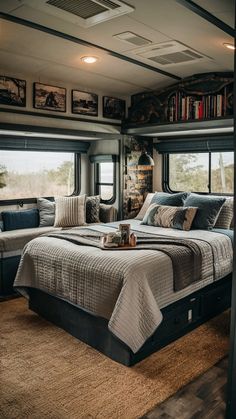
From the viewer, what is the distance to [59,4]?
2662 mm

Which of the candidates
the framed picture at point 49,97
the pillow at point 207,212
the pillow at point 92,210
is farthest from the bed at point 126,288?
the framed picture at point 49,97

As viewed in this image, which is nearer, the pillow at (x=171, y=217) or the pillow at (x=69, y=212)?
the pillow at (x=171, y=217)

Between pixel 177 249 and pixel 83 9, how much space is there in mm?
2105

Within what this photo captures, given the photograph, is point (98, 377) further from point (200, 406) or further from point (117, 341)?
point (200, 406)

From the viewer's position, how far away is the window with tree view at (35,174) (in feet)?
16.9

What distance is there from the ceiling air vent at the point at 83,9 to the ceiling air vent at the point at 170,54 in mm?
823

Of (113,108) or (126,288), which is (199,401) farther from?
(113,108)

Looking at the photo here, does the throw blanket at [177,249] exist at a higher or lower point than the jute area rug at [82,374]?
higher

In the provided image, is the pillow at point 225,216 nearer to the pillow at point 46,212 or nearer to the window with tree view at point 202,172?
the window with tree view at point 202,172

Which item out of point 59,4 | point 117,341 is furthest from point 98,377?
point 59,4

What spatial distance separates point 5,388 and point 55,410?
459 mm

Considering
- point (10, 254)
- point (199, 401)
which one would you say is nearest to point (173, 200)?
point (10, 254)

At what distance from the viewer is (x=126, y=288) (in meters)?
2.89

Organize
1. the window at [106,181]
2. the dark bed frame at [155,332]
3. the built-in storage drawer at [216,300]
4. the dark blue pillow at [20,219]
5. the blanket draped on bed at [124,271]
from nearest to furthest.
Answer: the blanket draped on bed at [124,271], the dark bed frame at [155,332], the built-in storage drawer at [216,300], the dark blue pillow at [20,219], the window at [106,181]
